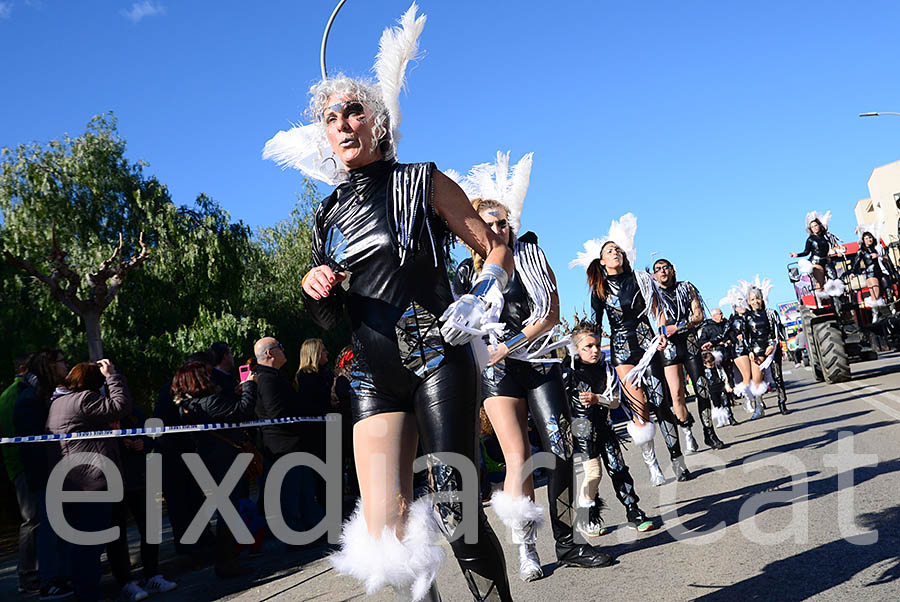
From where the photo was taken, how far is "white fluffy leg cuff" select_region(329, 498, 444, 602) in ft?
8.55

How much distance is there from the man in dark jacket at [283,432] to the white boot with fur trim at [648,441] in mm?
3176

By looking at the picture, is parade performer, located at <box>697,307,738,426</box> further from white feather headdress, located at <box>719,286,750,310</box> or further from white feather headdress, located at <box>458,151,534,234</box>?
white feather headdress, located at <box>458,151,534,234</box>

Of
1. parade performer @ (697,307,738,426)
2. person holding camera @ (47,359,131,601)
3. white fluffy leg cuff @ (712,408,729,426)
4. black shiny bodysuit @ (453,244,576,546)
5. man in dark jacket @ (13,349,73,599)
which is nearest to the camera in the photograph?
black shiny bodysuit @ (453,244,576,546)

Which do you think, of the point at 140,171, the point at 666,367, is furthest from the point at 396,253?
the point at 140,171

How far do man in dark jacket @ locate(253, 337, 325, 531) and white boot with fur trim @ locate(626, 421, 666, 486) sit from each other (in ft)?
10.4

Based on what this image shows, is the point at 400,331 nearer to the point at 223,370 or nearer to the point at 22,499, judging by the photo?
the point at 22,499

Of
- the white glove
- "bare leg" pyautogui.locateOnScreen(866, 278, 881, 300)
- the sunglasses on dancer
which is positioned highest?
"bare leg" pyautogui.locateOnScreen(866, 278, 881, 300)

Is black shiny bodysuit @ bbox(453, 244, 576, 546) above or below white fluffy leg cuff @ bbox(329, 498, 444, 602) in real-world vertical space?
above

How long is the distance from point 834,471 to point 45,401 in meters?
6.14

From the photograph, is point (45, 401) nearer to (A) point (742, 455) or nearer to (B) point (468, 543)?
(B) point (468, 543)

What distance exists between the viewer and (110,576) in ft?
22.5

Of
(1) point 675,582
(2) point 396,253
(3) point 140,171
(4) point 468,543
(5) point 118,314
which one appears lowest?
(1) point 675,582

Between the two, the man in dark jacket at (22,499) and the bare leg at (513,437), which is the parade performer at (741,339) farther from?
the man in dark jacket at (22,499)

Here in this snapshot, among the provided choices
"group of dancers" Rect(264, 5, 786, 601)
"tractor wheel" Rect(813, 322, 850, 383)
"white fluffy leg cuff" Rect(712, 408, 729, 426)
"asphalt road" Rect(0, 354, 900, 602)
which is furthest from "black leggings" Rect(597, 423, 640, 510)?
"tractor wheel" Rect(813, 322, 850, 383)
